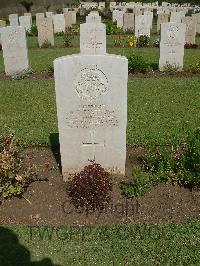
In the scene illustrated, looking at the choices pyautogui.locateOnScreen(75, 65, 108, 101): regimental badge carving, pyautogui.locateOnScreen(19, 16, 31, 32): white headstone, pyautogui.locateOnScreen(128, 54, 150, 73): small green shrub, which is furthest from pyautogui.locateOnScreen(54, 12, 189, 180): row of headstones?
pyautogui.locateOnScreen(19, 16, 31, 32): white headstone

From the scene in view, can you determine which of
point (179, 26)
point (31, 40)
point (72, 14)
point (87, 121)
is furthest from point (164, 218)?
point (72, 14)

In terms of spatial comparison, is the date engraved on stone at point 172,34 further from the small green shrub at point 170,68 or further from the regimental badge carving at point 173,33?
the small green shrub at point 170,68

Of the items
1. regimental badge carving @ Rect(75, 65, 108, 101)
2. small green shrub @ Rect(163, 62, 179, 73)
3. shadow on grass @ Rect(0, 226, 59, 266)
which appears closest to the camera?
shadow on grass @ Rect(0, 226, 59, 266)

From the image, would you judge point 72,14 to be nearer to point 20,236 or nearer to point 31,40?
point 31,40

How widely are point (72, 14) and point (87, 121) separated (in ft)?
81.1

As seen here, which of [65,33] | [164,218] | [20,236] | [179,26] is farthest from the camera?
[65,33]

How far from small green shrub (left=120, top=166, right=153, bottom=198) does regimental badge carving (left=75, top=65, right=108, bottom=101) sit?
121 cm

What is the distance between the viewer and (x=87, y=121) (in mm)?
5449

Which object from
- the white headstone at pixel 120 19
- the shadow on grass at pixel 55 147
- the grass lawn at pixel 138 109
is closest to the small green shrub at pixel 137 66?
the grass lawn at pixel 138 109

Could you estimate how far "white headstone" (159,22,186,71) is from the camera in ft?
41.1

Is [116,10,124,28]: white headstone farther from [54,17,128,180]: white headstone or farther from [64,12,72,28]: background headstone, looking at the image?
[54,17,128,180]: white headstone

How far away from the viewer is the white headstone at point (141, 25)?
65.2 feet

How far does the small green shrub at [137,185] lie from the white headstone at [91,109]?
405mm

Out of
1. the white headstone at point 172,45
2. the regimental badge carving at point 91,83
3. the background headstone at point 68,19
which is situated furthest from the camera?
the background headstone at point 68,19
